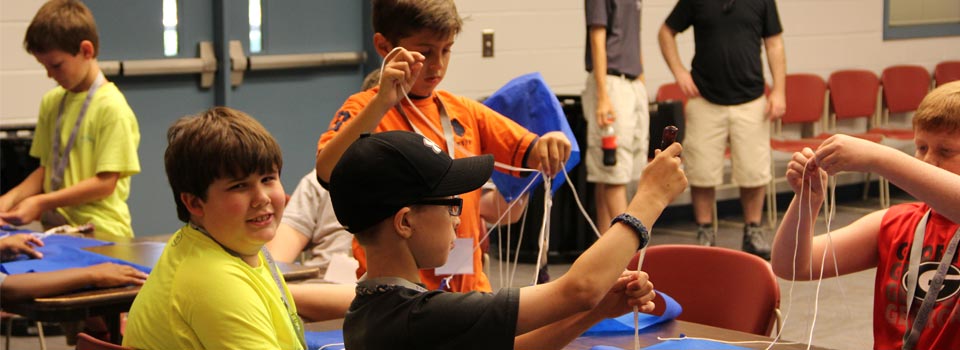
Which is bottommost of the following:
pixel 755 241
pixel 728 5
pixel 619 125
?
pixel 755 241

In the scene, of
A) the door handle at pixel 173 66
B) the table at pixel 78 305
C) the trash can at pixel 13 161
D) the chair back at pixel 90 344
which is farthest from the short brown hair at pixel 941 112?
the door handle at pixel 173 66

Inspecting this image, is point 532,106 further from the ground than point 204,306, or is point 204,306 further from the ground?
point 532,106

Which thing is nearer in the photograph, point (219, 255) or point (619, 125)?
point (219, 255)

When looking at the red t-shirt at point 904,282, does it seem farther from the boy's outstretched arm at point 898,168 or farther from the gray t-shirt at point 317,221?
the gray t-shirt at point 317,221

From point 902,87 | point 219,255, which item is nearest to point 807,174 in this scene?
point 219,255

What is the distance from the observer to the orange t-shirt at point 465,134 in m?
2.60

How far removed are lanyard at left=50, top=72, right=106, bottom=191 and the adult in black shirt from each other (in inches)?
132

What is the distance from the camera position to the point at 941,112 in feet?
7.50

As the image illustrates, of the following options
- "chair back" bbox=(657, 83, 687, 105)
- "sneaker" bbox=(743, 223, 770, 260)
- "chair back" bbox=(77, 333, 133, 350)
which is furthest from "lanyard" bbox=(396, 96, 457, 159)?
"chair back" bbox=(657, 83, 687, 105)

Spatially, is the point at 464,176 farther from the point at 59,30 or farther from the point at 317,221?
the point at 59,30

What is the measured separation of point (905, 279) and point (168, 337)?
57.0 inches

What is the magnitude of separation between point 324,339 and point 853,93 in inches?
262

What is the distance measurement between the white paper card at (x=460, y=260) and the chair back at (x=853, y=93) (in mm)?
6151

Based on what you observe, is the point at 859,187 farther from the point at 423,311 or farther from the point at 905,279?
the point at 423,311
